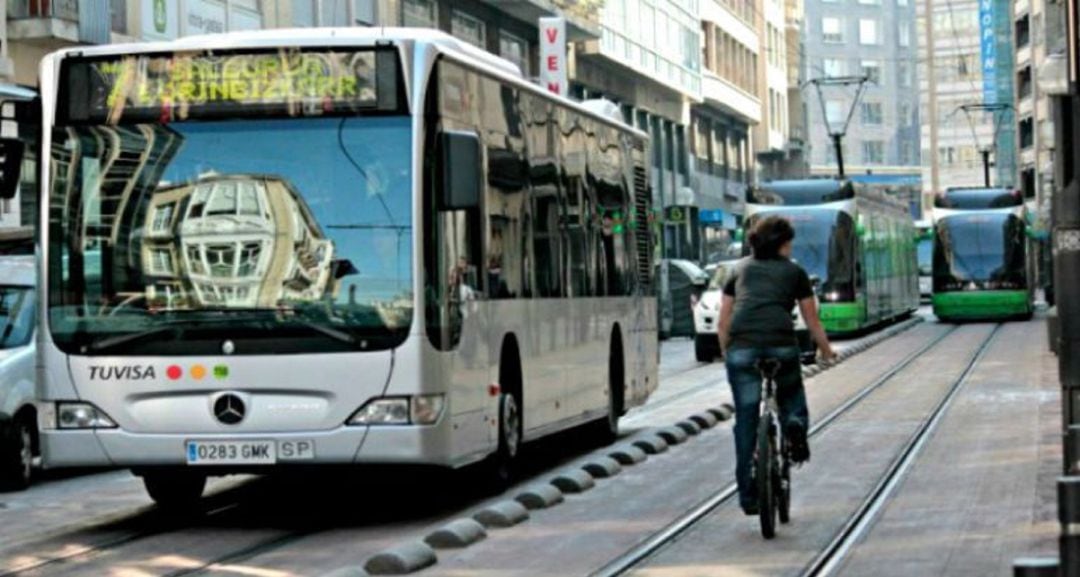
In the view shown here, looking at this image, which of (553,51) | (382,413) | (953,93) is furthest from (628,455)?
(953,93)

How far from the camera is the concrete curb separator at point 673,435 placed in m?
19.6

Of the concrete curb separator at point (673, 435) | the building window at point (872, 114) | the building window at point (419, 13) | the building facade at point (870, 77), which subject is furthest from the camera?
the building window at point (872, 114)

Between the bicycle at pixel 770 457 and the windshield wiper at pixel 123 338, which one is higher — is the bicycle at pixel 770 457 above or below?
below

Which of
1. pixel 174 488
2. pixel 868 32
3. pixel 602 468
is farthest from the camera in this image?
pixel 868 32

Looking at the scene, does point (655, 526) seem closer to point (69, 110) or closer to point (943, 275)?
point (69, 110)

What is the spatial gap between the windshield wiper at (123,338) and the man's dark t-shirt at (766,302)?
10.6ft

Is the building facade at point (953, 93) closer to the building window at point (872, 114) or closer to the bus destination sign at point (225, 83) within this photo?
the building window at point (872, 114)

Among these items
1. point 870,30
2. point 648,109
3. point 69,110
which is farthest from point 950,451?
point 870,30

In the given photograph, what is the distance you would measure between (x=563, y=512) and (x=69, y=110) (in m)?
3.63

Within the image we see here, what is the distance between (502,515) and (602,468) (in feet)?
10.6

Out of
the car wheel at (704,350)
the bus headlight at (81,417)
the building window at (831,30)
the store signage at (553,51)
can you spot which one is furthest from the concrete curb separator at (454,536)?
the building window at (831,30)

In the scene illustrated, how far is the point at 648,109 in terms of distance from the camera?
66625mm

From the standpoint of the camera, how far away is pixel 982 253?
2223 inches

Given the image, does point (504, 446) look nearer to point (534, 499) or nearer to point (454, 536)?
point (534, 499)
